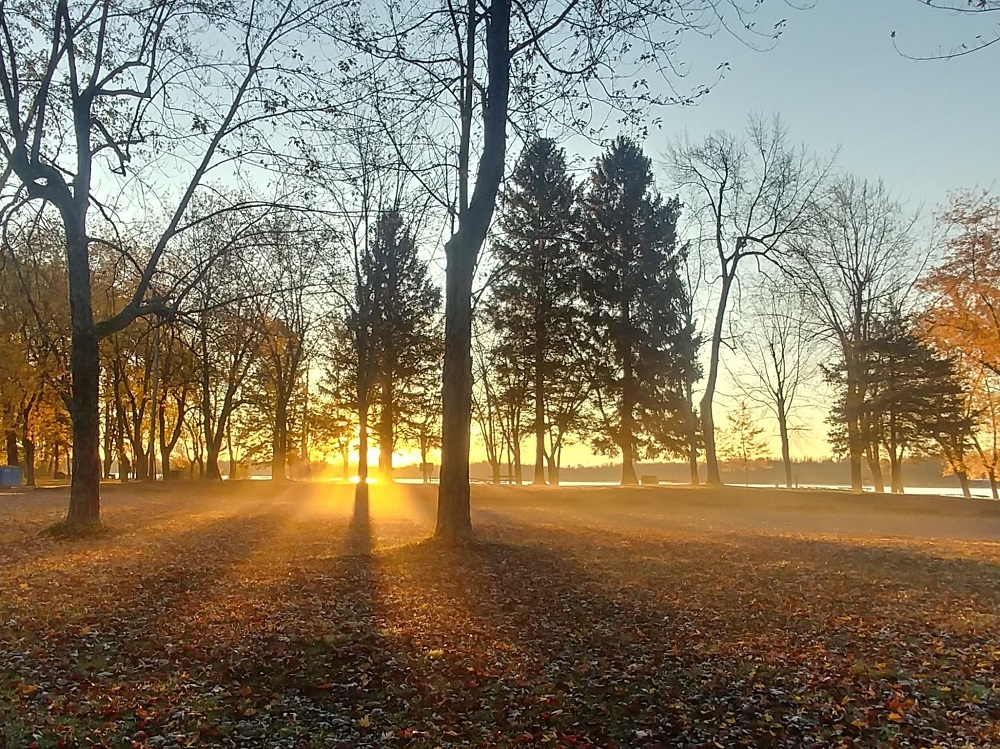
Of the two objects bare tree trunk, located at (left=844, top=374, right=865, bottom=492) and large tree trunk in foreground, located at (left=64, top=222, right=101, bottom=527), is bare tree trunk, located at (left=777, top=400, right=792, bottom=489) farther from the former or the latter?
large tree trunk in foreground, located at (left=64, top=222, right=101, bottom=527)

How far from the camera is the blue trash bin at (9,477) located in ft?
108

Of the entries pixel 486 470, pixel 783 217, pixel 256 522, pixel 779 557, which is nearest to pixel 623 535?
pixel 779 557

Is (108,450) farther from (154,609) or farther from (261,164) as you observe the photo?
(154,609)

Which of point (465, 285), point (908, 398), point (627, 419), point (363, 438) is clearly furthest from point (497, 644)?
point (908, 398)

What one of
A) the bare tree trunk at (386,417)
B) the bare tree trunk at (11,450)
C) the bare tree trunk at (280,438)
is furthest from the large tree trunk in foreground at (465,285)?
the bare tree trunk at (11,450)

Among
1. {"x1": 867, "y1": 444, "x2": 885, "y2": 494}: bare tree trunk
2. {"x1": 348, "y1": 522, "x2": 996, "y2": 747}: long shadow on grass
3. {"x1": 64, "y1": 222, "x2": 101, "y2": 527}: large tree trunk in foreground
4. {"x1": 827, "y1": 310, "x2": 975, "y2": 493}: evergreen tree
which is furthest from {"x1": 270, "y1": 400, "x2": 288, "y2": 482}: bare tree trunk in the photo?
{"x1": 867, "y1": 444, "x2": 885, "y2": 494}: bare tree trunk

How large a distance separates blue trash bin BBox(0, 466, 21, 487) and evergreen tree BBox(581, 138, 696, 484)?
25.9 m

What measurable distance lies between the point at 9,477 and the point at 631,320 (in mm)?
28241

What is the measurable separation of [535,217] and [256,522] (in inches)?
860

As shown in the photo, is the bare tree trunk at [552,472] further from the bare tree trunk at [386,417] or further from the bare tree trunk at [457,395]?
the bare tree trunk at [457,395]

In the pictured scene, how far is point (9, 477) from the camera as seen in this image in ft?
109

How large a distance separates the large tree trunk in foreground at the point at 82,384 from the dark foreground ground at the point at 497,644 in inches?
35.6

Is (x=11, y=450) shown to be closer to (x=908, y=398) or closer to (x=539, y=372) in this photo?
(x=539, y=372)

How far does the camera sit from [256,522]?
16953 millimetres
